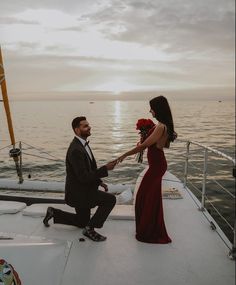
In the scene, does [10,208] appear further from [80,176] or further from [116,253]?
A: [116,253]

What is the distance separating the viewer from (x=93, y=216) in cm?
474

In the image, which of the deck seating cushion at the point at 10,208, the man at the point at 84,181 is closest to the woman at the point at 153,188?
the man at the point at 84,181

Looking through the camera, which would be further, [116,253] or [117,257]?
[116,253]

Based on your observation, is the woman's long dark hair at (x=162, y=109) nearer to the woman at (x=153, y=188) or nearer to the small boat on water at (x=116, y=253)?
the woman at (x=153, y=188)

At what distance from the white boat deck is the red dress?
0.15 metres

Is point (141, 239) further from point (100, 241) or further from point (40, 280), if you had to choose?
point (40, 280)

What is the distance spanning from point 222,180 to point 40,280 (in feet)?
49.3

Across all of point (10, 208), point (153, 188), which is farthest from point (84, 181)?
point (10, 208)

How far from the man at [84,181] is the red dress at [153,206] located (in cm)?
51

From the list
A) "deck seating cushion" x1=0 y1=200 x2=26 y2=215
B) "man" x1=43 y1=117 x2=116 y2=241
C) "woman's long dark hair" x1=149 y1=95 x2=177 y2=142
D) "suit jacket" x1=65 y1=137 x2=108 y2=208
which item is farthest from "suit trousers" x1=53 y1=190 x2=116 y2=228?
"woman's long dark hair" x1=149 y1=95 x2=177 y2=142

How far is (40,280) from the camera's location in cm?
341

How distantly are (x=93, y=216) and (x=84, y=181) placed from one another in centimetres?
61

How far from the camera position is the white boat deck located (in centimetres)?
351

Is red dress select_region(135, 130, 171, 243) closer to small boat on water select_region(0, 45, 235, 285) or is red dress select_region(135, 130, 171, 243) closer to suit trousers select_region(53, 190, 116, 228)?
small boat on water select_region(0, 45, 235, 285)
